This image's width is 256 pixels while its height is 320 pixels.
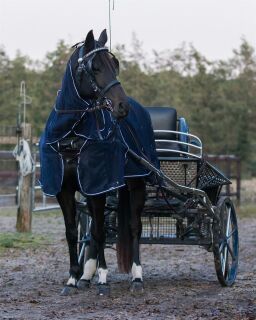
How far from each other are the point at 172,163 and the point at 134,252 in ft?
3.23

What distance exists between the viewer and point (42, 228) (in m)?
15.2

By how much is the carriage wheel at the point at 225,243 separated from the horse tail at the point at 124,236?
784mm

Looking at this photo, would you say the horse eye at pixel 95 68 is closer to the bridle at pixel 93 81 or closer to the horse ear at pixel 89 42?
the bridle at pixel 93 81

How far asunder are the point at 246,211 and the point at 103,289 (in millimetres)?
12694

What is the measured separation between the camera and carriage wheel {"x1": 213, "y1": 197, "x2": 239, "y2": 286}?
8.14 m

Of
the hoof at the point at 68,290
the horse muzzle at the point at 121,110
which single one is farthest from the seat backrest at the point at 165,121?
the horse muzzle at the point at 121,110

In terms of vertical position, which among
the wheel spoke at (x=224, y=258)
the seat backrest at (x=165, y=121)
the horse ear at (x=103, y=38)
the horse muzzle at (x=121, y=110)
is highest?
the horse ear at (x=103, y=38)

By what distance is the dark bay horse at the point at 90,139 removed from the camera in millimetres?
7113

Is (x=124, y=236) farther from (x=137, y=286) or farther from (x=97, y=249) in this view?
(x=137, y=286)

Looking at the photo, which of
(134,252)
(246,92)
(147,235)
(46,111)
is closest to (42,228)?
(147,235)

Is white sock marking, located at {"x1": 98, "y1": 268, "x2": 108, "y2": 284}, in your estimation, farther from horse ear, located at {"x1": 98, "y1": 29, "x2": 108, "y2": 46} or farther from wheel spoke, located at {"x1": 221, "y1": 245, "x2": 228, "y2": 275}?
horse ear, located at {"x1": 98, "y1": 29, "x2": 108, "y2": 46}

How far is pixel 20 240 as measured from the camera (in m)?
12.5

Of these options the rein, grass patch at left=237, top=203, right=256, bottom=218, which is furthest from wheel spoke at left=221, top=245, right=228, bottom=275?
grass patch at left=237, top=203, right=256, bottom=218

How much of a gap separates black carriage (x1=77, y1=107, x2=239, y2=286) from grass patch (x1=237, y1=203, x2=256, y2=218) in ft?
33.0
